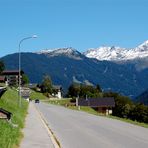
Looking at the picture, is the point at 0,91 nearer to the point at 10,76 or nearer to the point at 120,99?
the point at 120,99

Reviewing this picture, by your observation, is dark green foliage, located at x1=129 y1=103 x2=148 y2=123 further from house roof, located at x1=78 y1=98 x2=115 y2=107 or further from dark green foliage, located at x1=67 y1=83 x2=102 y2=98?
dark green foliage, located at x1=67 y1=83 x2=102 y2=98

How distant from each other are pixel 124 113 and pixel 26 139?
368 feet

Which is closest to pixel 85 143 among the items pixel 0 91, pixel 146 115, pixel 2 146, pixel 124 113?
pixel 0 91

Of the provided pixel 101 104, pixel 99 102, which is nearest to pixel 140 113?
pixel 101 104

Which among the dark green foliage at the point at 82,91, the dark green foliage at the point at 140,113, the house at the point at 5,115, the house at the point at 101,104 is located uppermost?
the dark green foliage at the point at 82,91

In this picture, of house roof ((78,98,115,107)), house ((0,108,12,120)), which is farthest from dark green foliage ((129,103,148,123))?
house ((0,108,12,120))

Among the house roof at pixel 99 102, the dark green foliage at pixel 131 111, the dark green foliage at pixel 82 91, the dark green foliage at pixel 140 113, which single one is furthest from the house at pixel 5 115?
the dark green foliage at pixel 82 91

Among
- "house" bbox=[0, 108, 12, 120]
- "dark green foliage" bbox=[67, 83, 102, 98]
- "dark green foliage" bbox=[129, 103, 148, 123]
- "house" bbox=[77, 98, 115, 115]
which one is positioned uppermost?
"dark green foliage" bbox=[67, 83, 102, 98]

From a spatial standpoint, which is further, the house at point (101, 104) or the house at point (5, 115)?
the house at point (101, 104)

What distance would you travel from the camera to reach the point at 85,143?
2277cm

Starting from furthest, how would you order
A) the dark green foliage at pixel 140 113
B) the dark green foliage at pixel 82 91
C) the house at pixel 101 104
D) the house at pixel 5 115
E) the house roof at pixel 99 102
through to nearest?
1. the dark green foliage at pixel 82 91
2. the house roof at pixel 99 102
3. the house at pixel 101 104
4. the dark green foliage at pixel 140 113
5. the house at pixel 5 115

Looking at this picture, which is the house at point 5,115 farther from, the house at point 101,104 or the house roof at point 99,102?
the house roof at point 99,102

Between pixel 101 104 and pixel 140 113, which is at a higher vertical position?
pixel 101 104

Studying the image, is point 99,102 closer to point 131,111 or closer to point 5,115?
point 131,111
